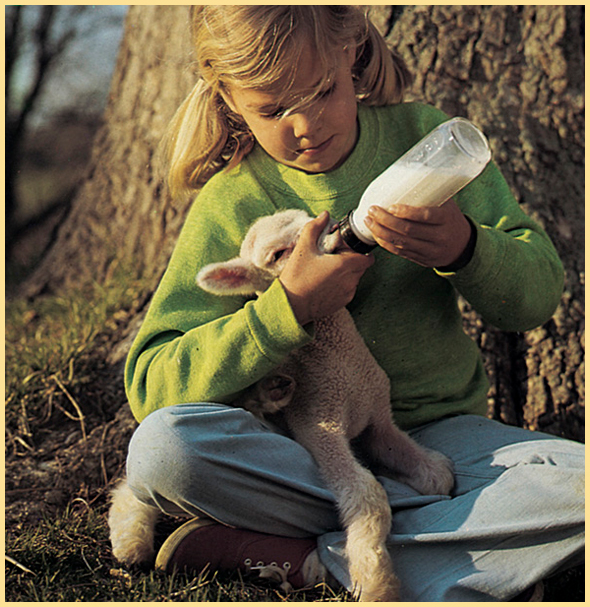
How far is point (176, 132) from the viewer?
9.85ft

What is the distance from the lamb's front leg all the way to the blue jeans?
0.21 ft

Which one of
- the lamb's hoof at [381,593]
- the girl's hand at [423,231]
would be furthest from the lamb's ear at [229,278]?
the lamb's hoof at [381,593]

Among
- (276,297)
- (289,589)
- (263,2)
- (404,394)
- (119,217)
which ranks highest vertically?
(263,2)

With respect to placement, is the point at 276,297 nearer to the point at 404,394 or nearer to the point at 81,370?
the point at 404,394

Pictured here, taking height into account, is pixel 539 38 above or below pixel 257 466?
above

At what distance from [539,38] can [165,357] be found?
8.12ft

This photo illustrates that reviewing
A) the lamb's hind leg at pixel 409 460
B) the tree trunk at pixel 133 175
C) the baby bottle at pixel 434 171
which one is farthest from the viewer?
the tree trunk at pixel 133 175

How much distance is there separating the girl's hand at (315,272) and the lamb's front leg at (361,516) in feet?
1.48

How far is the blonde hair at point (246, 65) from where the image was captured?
2.43 m

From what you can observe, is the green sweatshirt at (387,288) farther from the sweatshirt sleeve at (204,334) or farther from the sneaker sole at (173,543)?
the sneaker sole at (173,543)

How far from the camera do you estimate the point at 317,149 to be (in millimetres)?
2619

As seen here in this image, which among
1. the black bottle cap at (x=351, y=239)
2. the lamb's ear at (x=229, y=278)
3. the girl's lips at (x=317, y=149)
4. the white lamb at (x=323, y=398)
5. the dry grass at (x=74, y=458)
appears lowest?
the dry grass at (x=74, y=458)

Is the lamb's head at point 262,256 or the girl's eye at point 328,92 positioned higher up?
the girl's eye at point 328,92

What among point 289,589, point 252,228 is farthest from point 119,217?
point 289,589
